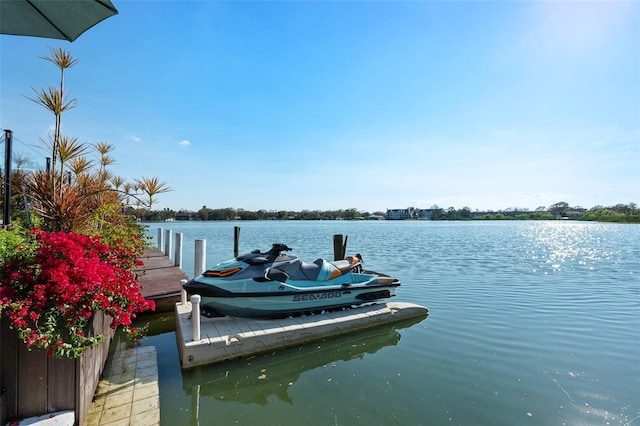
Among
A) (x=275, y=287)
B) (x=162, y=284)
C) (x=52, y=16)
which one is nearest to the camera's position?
(x=52, y=16)

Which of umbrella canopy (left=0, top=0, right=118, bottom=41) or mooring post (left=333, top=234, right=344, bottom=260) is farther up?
umbrella canopy (left=0, top=0, right=118, bottom=41)

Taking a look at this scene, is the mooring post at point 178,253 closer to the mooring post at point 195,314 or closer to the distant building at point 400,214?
the mooring post at point 195,314

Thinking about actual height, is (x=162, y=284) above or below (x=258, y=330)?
above

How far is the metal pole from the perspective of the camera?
3873mm

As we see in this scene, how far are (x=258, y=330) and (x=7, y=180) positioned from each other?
12.1 ft

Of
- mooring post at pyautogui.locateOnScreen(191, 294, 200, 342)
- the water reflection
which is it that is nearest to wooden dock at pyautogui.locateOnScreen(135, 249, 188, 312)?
mooring post at pyautogui.locateOnScreen(191, 294, 200, 342)

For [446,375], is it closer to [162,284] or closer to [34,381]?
[34,381]

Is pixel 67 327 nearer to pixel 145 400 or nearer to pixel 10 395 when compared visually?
pixel 10 395

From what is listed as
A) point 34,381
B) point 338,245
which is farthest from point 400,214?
point 34,381

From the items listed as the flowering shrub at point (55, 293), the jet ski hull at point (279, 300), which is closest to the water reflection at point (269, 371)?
the jet ski hull at point (279, 300)

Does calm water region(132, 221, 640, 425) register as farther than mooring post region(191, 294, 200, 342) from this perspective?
No

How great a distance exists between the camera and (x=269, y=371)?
13.4 feet

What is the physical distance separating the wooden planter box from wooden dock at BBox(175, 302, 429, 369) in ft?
5.21

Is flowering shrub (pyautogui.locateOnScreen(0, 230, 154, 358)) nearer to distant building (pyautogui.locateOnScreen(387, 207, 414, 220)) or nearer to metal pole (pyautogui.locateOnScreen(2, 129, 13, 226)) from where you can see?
metal pole (pyautogui.locateOnScreen(2, 129, 13, 226))
